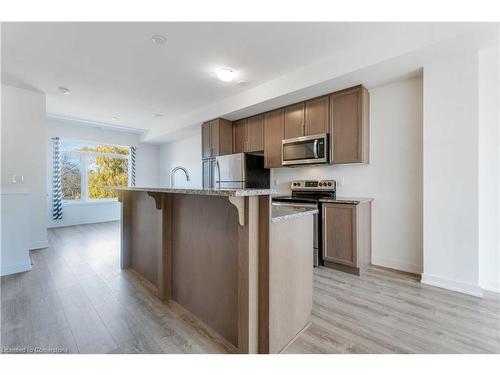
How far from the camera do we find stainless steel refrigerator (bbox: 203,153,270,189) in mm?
3900

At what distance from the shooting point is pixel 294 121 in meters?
3.48

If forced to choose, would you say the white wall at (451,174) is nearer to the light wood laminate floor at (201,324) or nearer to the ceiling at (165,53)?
the light wood laminate floor at (201,324)

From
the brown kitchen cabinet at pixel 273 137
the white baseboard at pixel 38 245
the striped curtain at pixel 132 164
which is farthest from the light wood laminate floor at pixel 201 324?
the striped curtain at pixel 132 164

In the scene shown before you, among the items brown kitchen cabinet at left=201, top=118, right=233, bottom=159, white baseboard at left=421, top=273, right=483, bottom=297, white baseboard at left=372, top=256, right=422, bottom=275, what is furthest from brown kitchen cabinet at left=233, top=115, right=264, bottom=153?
white baseboard at left=421, top=273, right=483, bottom=297

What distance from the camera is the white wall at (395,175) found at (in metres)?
2.74

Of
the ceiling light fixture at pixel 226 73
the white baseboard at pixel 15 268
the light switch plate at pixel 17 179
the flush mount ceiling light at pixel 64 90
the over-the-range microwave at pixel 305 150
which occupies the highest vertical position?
the flush mount ceiling light at pixel 64 90

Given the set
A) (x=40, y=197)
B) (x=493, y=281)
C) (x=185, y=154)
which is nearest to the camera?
(x=493, y=281)

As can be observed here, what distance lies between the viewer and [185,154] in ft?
20.4

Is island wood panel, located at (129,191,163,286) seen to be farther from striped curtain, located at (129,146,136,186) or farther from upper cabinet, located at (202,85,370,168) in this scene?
striped curtain, located at (129,146,136,186)

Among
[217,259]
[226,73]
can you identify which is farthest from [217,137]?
[217,259]

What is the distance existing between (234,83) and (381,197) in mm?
2609

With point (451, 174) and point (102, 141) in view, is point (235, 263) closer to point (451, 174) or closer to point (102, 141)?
point (451, 174)
